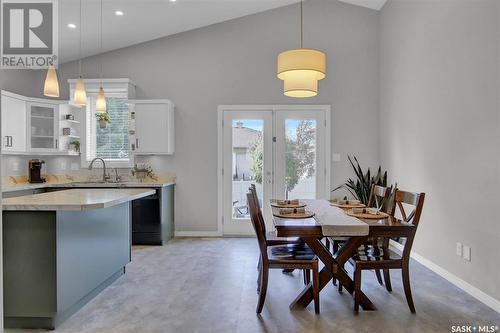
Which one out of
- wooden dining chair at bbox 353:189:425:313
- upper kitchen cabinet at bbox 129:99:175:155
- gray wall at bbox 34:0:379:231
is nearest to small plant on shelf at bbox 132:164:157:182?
gray wall at bbox 34:0:379:231

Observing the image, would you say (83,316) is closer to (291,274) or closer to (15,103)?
(291,274)

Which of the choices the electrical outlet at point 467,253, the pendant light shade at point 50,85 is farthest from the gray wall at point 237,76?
the electrical outlet at point 467,253

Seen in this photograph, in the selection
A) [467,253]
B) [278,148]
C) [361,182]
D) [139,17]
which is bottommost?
[467,253]

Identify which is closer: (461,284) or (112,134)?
(461,284)

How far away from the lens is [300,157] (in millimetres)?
5215

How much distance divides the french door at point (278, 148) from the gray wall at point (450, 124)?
106 centimetres

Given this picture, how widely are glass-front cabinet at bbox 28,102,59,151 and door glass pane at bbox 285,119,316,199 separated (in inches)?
137

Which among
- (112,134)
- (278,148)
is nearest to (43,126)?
(112,134)

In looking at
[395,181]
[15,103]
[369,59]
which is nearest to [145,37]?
[15,103]

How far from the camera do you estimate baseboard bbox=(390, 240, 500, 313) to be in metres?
2.74

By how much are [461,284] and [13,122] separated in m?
5.57

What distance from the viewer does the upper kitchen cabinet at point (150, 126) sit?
4961 millimetres

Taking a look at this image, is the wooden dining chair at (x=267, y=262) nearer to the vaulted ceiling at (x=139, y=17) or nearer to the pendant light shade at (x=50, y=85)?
the pendant light shade at (x=50, y=85)

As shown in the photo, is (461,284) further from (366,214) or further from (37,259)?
(37,259)
